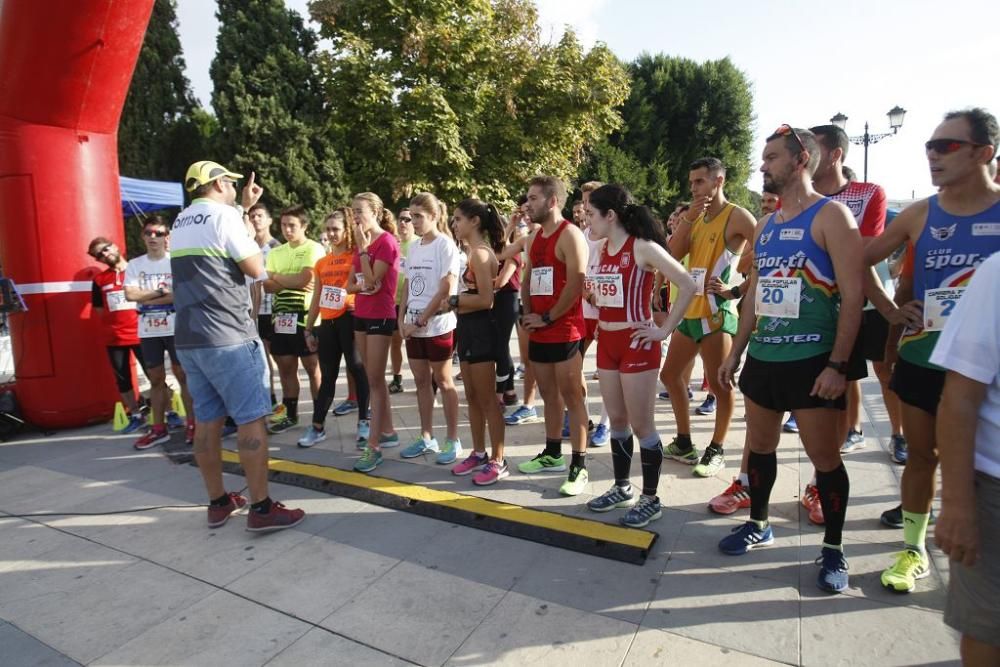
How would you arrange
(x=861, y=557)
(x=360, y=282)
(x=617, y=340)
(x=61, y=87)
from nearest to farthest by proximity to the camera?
(x=861, y=557)
(x=617, y=340)
(x=360, y=282)
(x=61, y=87)

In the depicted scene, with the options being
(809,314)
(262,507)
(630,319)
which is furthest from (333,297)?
(809,314)

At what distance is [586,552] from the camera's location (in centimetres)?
309

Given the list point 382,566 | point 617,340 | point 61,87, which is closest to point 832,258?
point 617,340

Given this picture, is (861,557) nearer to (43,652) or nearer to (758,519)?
(758,519)

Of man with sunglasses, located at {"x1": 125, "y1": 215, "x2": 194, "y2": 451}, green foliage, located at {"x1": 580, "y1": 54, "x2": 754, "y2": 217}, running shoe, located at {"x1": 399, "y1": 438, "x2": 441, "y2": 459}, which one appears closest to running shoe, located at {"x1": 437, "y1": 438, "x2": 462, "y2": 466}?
running shoe, located at {"x1": 399, "y1": 438, "x2": 441, "y2": 459}

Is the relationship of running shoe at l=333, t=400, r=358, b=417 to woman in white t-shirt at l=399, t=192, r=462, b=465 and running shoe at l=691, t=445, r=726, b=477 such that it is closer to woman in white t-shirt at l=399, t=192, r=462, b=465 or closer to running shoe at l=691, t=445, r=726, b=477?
woman in white t-shirt at l=399, t=192, r=462, b=465

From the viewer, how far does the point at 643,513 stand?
3.34 meters

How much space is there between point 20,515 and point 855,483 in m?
5.64

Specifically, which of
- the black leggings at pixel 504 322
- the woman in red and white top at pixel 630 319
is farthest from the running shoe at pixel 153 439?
the woman in red and white top at pixel 630 319

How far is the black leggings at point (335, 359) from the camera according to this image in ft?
16.8

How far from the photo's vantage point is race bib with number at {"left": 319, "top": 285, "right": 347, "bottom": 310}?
502cm

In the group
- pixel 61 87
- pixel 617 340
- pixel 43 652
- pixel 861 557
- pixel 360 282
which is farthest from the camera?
pixel 61 87

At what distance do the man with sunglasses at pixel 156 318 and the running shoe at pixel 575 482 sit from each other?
3.39 meters

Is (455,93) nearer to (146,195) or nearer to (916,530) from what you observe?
(146,195)
